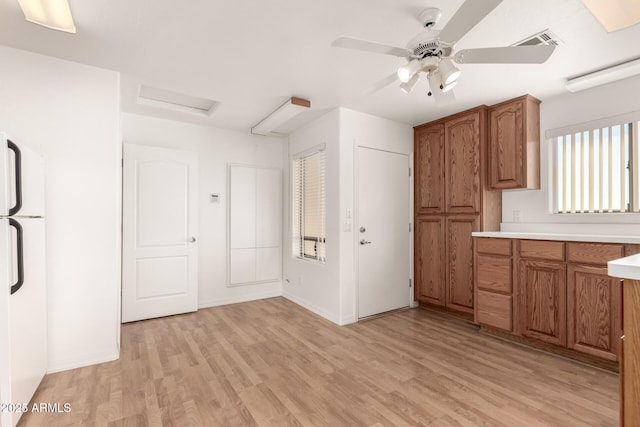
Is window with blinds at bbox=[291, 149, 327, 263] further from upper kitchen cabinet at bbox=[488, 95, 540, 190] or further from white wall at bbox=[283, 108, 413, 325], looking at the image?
upper kitchen cabinet at bbox=[488, 95, 540, 190]

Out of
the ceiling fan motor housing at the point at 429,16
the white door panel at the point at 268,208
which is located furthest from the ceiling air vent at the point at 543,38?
the white door panel at the point at 268,208

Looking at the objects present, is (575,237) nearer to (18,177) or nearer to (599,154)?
(599,154)

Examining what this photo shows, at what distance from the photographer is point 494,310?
3113 mm

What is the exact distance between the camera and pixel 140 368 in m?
2.46

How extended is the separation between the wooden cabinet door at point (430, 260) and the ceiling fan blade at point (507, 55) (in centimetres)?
233

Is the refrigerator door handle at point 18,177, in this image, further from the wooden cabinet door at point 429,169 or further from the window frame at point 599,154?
the window frame at point 599,154

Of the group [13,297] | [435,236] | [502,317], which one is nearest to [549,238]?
[502,317]

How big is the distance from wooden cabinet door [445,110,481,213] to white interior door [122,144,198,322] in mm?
3235

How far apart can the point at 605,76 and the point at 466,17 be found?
2090mm

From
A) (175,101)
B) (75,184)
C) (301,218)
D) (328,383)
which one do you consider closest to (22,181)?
(75,184)

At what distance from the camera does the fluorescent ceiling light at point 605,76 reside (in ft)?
8.13

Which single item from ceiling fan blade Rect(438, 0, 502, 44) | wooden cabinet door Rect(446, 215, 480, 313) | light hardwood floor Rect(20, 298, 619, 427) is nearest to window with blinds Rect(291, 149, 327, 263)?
light hardwood floor Rect(20, 298, 619, 427)

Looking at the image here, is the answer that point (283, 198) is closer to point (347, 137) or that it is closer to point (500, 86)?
point (347, 137)

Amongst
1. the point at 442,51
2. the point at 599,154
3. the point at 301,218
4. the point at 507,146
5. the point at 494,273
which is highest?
the point at 442,51
